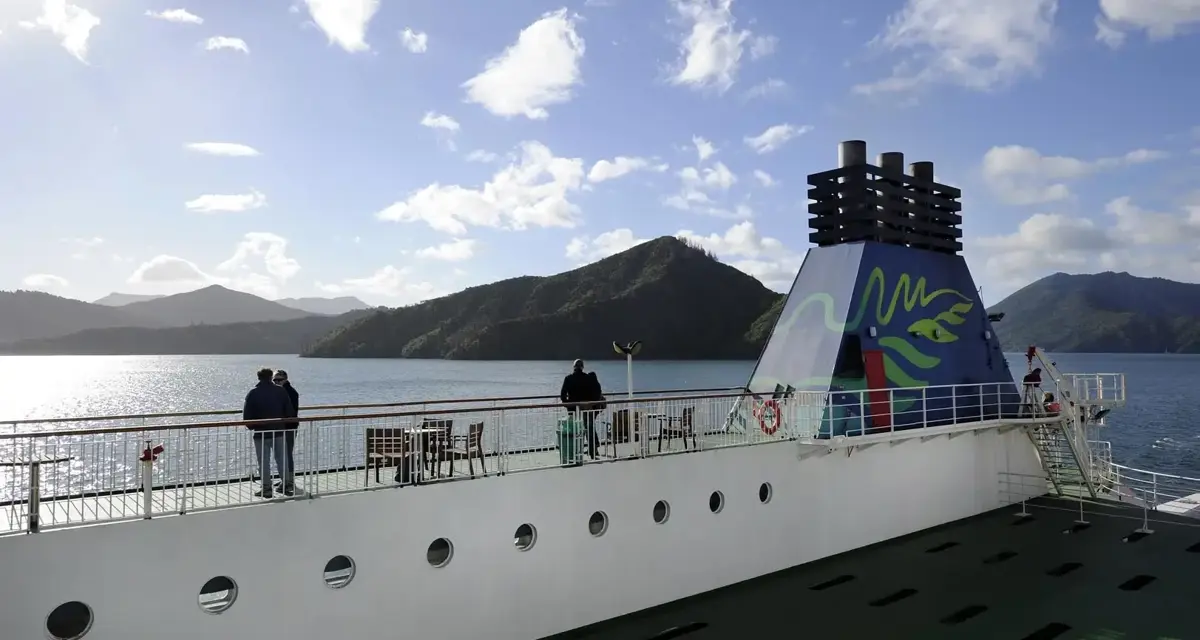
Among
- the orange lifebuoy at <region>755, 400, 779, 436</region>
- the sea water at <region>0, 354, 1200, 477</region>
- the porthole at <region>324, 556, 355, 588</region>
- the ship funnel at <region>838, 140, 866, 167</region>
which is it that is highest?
the ship funnel at <region>838, 140, 866, 167</region>

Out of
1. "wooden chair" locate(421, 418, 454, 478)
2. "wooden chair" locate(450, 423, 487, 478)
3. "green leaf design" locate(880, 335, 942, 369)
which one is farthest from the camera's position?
"green leaf design" locate(880, 335, 942, 369)

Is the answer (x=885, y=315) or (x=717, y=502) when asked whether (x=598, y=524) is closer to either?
(x=717, y=502)

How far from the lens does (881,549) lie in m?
12.6

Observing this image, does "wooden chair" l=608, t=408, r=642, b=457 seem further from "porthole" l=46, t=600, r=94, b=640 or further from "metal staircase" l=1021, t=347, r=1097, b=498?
"metal staircase" l=1021, t=347, r=1097, b=498

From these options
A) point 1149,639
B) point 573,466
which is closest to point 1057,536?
point 1149,639

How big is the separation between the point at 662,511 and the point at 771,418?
282 centimetres

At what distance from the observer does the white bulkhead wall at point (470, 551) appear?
625cm

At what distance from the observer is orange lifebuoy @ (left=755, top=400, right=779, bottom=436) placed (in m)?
11.8

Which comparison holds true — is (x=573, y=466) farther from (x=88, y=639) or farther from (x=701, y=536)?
(x=88, y=639)

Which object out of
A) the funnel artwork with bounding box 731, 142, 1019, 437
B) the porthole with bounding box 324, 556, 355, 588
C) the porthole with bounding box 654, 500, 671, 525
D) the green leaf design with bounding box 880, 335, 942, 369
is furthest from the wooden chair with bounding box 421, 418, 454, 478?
the green leaf design with bounding box 880, 335, 942, 369

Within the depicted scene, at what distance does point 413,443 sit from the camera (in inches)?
316

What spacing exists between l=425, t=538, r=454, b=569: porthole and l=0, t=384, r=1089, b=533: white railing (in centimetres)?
67

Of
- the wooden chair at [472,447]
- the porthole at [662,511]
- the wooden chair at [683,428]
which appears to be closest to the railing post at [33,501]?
the wooden chair at [472,447]

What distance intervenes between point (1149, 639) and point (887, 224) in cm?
794
